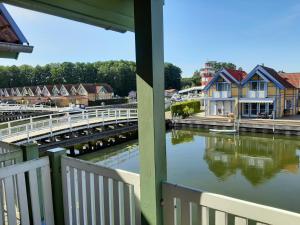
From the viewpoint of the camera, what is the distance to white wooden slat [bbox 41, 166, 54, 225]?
6.79 ft

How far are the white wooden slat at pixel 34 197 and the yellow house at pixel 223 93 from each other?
19.6m

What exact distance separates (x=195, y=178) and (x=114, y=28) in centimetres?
683

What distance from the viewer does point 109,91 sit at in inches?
1815

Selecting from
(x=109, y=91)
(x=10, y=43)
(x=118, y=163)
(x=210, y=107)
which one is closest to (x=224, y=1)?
(x=10, y=43)

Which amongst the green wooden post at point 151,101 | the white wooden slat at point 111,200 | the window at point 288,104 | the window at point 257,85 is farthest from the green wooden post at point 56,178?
the window at point 288,104

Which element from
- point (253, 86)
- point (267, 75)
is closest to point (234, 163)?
point (267, 75)

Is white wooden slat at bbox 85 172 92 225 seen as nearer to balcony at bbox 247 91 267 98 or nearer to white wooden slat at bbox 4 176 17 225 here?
white wooden slat at bbox 4 176 17 225

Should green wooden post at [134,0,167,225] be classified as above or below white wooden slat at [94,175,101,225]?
above

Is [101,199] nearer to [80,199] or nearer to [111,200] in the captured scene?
[111,200]

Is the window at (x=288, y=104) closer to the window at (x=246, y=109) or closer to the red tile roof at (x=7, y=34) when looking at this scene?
the window at (x=246, y=109)

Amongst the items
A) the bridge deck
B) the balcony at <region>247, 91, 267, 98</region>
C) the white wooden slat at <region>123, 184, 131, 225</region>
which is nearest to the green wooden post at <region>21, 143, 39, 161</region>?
the white wooden slat at <region>123, 184, 131, 225</region>

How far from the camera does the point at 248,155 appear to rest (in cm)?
1158

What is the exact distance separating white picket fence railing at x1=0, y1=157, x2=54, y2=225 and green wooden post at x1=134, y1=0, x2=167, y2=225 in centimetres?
97

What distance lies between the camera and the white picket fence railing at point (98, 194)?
5.49 ft
